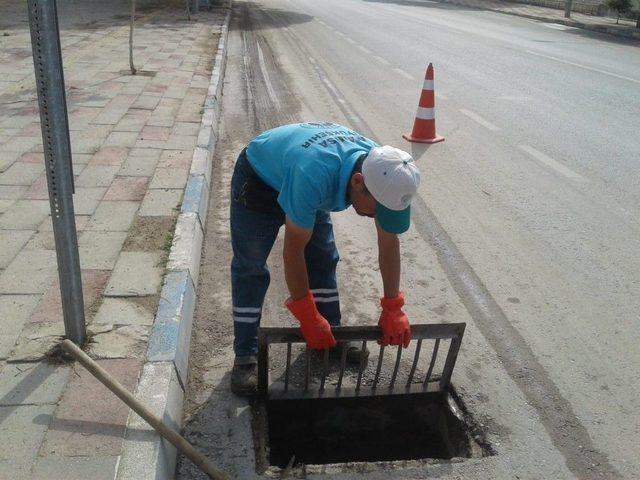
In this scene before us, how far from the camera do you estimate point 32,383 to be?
9.07ft

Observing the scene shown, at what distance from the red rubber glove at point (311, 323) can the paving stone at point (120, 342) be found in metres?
0.82

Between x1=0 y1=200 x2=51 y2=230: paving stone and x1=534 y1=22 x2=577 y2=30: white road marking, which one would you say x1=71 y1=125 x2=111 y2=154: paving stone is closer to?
x1=0 y1=200 x2=51 y2=230: paving stone

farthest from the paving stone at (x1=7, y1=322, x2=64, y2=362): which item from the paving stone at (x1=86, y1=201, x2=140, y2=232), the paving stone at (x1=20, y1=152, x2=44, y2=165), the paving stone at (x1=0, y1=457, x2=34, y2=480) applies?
the paving stone at (x1=20, y1=152, x2=44, y2=165)

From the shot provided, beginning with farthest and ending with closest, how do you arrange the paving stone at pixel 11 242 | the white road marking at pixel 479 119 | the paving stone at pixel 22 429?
the white road marking at pixel 479 119
the paving stone at pixel 11 242
the paving stone at pixel 22 429

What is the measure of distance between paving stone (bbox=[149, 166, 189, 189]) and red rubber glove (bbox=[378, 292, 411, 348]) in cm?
286

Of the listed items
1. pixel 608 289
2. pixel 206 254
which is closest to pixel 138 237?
pixel 206 254

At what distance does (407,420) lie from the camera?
10.7 ft

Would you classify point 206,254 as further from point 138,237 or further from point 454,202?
point 454,202

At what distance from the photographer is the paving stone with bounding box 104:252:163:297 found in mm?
3576

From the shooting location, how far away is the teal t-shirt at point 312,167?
2.46 metres

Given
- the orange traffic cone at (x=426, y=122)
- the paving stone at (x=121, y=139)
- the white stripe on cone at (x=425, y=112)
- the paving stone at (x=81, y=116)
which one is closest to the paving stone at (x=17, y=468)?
the paving stone at (x=121, y=139)

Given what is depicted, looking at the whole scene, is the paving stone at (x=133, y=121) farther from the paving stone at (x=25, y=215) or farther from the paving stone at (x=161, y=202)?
the paving stone at (x=25, y=215)

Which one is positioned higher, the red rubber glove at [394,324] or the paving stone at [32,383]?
the red rubber glove at [394,324]

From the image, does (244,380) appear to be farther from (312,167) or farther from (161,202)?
(161,202)
